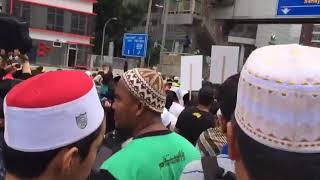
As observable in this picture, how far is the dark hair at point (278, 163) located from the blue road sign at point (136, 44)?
1900 centimetres

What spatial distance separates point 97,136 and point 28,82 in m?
0.28

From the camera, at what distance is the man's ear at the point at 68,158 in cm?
169

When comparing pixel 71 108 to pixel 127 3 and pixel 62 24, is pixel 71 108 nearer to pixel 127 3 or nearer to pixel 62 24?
pixel 62 24

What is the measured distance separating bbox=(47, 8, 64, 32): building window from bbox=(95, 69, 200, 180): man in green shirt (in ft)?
136

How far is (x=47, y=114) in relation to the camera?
1679 mm

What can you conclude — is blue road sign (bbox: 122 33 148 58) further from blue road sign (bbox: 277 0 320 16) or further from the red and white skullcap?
the red and white skullcap

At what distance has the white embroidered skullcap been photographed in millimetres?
1227

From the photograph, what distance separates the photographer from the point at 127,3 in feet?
178

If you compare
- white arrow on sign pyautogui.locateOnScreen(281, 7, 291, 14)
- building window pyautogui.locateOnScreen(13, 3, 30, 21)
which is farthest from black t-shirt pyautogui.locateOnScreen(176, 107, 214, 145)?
building window pyautogui.locateOnScreen(13, 3, 30, 21)

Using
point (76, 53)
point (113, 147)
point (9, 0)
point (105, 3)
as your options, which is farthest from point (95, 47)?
point (113, 147)

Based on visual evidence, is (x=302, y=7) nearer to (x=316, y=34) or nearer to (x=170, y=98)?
(x=316, y=34)

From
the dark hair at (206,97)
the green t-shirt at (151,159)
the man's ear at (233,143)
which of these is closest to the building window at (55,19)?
the dark hair at (206,97)

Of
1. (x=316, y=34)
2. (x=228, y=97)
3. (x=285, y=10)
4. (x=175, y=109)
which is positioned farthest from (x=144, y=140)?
(x=316, y=34)

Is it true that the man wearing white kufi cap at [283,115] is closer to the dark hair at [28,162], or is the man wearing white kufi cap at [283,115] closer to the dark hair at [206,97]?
the dark hair at [28,162]
